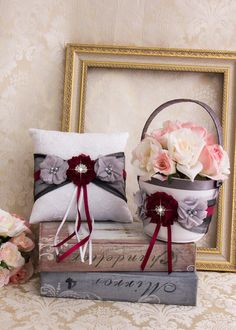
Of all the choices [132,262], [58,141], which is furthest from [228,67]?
[132,262]

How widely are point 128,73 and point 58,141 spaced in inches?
13.9

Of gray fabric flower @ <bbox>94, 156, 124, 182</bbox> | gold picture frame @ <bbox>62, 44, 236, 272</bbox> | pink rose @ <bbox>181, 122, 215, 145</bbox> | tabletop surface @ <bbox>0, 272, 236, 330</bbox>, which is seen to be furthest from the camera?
gold picture frame @ <bbox>62, 44, 236, 272</bbox>

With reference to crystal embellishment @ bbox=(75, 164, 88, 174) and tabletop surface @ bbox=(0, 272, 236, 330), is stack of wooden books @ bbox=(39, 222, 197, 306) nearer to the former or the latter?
tabletop surface @ bbox=(0, 272, 236, 330)

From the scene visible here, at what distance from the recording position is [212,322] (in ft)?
2.96

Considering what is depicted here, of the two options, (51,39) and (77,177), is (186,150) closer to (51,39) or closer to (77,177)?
(77,177)

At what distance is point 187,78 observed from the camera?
→ 1286 mm

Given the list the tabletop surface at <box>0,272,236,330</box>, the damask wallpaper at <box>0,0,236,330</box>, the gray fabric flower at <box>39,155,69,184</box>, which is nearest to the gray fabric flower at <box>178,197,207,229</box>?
the tabletop surface at <box>0,272,236,330</box>

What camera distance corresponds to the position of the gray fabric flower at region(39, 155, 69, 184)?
1.07 meters

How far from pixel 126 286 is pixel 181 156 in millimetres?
347

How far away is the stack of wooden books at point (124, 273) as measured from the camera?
0.96m

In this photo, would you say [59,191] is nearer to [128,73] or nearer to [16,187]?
[16,187]

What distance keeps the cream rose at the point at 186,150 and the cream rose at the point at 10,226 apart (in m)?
0.48

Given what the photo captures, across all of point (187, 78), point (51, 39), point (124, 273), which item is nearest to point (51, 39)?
point (51, 39)

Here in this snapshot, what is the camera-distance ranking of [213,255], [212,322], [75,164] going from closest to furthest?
[212,322], [75,164], [213,255]
